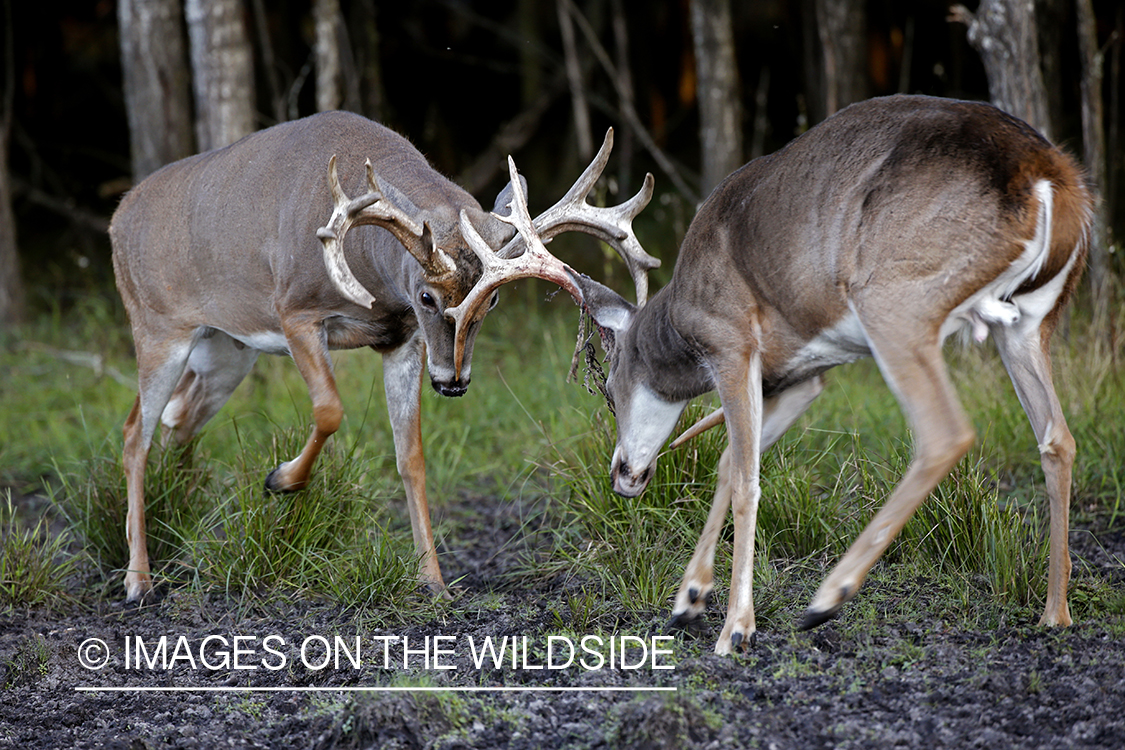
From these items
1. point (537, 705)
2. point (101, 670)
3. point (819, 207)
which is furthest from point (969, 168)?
point (101, 670)

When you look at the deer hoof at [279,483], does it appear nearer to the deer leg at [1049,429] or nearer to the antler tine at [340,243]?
the antler tine at [340,243]

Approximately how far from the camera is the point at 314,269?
5.03m

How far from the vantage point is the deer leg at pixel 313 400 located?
494 centimetres

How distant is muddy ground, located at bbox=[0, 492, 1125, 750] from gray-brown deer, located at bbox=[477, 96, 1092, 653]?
234mm

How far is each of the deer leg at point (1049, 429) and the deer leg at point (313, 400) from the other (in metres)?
2.54

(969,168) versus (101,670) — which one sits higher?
(969,168)

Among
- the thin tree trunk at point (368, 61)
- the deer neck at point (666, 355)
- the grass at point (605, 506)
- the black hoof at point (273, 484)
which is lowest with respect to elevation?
the grass at point (605, 506)

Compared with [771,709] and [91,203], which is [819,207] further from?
[91,203]

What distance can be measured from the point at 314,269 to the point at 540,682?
208 cm

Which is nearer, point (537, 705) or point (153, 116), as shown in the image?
point (537, 705)

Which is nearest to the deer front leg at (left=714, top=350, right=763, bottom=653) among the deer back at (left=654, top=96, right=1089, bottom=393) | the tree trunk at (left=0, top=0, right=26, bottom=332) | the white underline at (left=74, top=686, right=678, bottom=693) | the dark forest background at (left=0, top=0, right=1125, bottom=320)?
the deer back at (left=654, top=96, right=1089, bottom=393)

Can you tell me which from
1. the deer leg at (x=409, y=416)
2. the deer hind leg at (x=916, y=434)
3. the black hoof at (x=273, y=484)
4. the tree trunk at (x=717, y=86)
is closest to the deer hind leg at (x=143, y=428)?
the black hoof at (x=273, y=484)

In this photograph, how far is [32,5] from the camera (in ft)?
43.3

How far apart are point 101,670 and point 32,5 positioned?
11.0m
